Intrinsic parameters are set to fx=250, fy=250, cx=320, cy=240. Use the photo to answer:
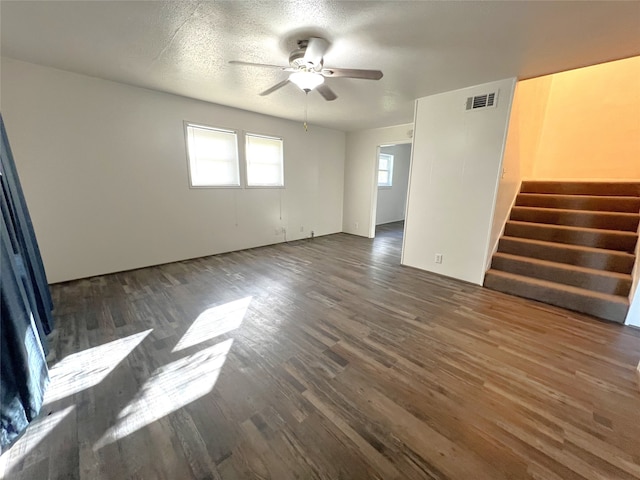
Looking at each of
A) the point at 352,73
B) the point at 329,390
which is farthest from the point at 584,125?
the point at 329,390

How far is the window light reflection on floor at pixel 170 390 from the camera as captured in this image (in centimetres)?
142

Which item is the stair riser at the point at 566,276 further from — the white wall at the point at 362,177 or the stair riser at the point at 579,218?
the white wall at the point at 362,177

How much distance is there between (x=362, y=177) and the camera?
6180mm

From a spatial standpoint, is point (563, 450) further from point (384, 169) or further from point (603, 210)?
point (384, 169)

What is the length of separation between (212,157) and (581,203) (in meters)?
5.80

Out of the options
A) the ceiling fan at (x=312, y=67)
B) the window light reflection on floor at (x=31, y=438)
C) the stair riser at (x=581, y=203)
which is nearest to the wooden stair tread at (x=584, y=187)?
the stair riser at (x=581, y=203)

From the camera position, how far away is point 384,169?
7.69 meters

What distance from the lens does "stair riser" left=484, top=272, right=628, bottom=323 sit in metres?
2.63

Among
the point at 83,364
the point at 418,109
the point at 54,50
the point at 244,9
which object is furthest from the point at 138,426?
the point at 418,109

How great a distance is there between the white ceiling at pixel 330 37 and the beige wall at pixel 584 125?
1424mm

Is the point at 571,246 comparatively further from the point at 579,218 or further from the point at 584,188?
the point at 584,188

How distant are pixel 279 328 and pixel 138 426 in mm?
1185

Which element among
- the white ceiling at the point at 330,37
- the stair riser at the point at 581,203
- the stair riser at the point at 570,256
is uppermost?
the white ceiling at the point at 330,37

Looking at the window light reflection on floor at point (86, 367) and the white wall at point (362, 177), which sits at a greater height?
the white wall at point (362, 177)
